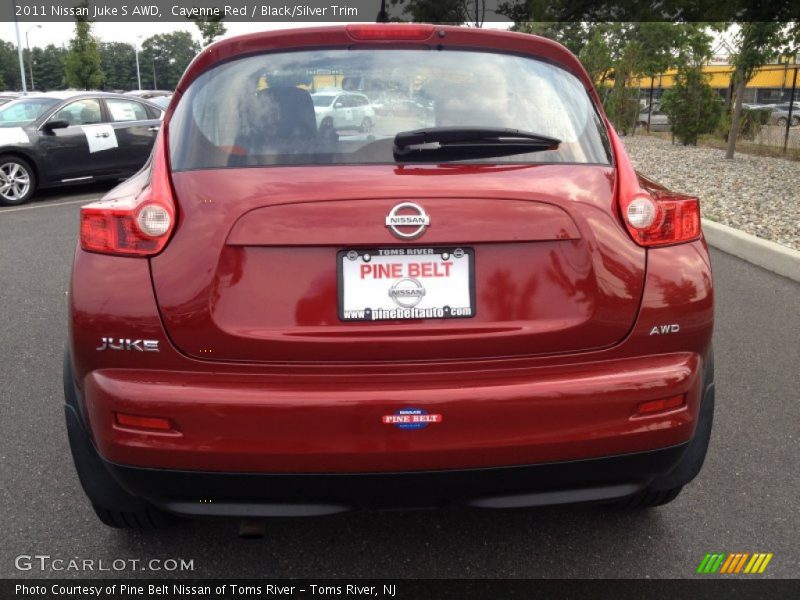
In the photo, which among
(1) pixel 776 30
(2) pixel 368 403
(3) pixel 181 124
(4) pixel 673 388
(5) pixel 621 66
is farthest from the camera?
(5) pixel 621 66

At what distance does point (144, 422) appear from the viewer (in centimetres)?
204

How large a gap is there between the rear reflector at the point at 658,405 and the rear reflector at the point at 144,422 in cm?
127

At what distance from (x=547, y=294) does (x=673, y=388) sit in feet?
1.47

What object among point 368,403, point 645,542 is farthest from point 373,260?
point 645,542

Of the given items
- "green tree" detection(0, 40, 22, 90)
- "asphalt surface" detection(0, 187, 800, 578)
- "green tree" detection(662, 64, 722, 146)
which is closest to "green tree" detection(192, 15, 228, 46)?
"green tree" detection(662, 64, 722, 146)

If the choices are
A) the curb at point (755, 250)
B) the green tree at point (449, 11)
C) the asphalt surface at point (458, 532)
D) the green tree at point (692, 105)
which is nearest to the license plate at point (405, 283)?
the asphalt surface at point (458, 532)

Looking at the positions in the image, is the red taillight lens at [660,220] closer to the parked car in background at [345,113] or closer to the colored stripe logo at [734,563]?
the parked car in background at [345,113]

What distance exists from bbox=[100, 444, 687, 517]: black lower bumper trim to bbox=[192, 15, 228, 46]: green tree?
47763 mm

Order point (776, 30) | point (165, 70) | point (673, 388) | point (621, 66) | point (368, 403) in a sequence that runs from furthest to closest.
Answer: point (165, 70) < point (621, 66) < point (776, 30) < point (673, 388) < point (368, 403)

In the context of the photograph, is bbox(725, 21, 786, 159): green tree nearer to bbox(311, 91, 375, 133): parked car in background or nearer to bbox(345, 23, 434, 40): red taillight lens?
bbox(345, 23, 434, 40): red taillight lens

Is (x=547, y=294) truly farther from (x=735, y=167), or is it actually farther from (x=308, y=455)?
(x=735, y=167)

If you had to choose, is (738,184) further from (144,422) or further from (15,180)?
(144,422)

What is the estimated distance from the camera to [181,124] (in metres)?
2.33

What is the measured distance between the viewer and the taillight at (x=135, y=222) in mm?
2107
